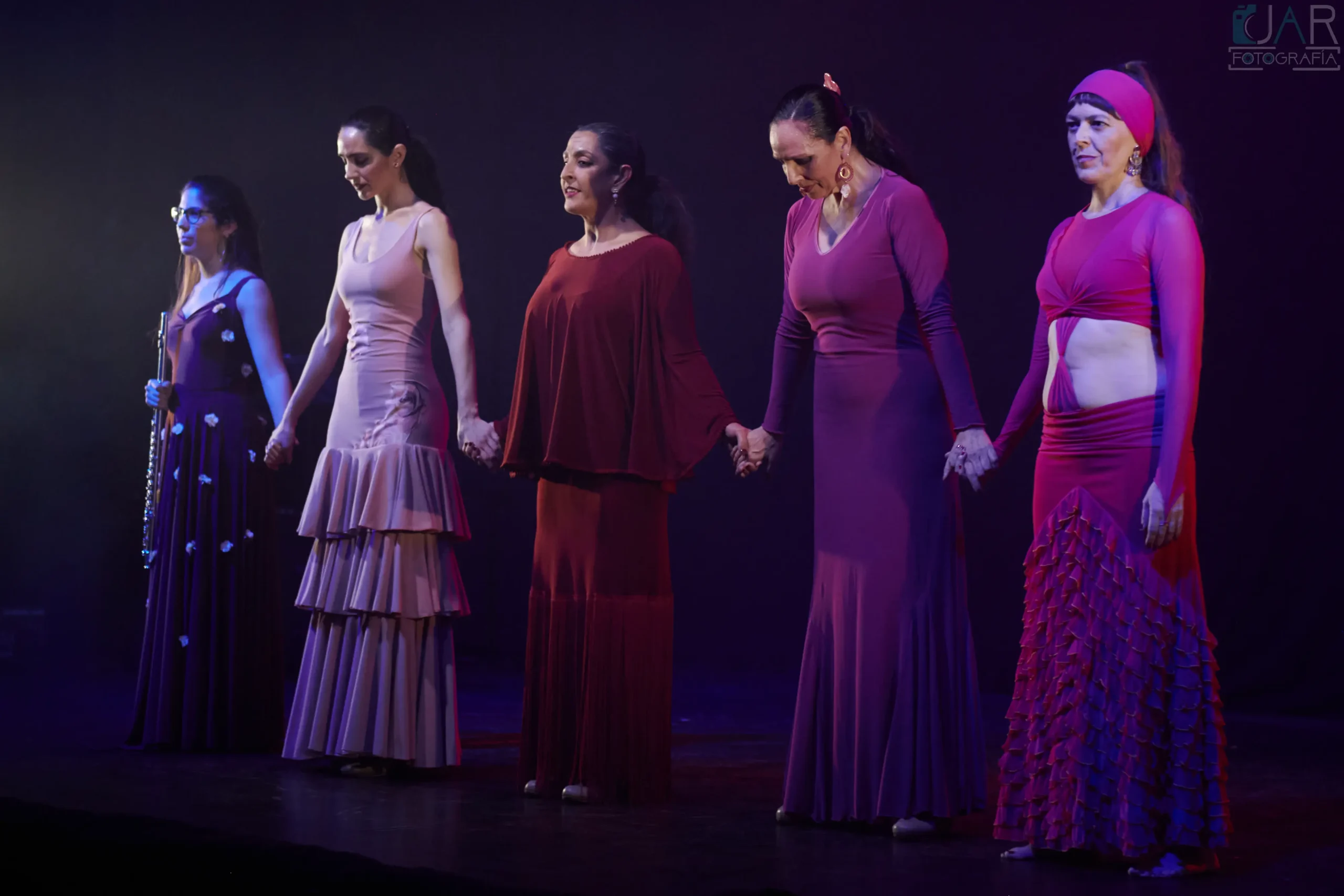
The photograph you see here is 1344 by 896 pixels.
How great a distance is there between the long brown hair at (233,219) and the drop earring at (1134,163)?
2675 millimetres

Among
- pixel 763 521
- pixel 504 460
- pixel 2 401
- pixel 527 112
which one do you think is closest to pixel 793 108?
pixel 504 460

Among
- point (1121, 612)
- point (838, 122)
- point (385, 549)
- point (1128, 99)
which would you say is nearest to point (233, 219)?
point (385, 549)

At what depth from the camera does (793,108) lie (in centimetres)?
310

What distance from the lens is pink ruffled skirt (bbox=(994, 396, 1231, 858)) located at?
2.61 m

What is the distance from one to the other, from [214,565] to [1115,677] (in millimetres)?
2697

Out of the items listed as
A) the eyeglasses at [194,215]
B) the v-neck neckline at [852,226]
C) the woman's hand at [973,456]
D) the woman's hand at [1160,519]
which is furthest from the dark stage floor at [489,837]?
the eyeglasses at [194,215]

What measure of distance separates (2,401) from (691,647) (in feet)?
11.6

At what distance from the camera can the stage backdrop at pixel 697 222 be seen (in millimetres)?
5219

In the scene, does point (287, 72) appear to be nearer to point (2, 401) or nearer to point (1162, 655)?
point (2, 401)

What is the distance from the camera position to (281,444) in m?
4.02

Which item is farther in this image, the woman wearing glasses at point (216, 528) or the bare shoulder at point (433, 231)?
the woman wearing glasses at point (216, 528)

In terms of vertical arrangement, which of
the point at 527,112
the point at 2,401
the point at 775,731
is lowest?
the point at 775,731

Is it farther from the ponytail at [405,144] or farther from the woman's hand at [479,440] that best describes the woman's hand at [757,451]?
the ponytail at [405,144]

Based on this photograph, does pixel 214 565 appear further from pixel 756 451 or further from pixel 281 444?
pixel 756 451
